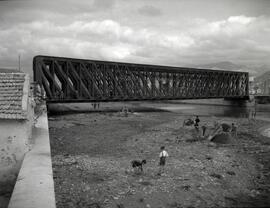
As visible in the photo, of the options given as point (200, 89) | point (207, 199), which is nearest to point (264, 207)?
point (207, 199)

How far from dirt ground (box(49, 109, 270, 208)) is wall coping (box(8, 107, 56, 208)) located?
218 centimetres

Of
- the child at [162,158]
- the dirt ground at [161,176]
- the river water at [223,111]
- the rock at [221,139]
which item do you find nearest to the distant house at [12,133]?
the dirt ground at [161,176]

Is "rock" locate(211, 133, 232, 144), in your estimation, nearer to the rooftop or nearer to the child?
the child

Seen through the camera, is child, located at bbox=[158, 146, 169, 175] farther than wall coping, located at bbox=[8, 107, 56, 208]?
Yes

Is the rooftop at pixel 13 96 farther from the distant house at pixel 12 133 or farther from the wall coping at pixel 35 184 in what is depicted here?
the wall coping at pixel 35 184

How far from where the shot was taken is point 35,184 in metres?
6.90

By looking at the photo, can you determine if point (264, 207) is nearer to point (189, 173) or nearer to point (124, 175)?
point (189, 173)

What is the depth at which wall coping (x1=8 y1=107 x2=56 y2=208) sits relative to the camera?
231 inches

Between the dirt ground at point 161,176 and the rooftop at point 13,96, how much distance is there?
394cm

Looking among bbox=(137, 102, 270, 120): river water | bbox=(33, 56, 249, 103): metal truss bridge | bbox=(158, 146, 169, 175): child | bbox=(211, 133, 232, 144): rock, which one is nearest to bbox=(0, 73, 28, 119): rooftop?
bbox=(158, 146, 169, 175): child

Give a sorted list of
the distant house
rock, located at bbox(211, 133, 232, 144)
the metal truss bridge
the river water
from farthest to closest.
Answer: the river water < the metal truss bridge < rock, located at bbox(211, 133, 232, 144) < the distant house

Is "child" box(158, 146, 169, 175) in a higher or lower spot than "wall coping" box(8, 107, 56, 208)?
lower

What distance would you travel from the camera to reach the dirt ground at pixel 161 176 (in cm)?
1077

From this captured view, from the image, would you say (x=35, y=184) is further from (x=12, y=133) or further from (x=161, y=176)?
(x=161, y=176)
